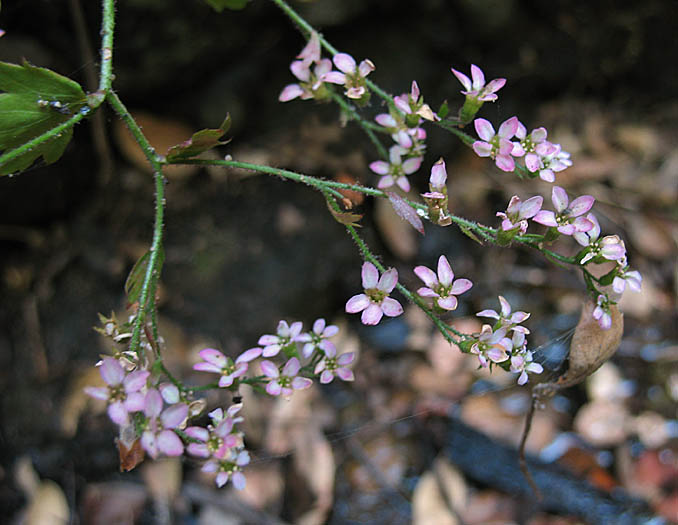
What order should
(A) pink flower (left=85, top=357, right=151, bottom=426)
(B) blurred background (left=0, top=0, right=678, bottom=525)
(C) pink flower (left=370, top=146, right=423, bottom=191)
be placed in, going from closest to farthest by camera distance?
(A) pink flower (left=85, top=357, right=151, bottom=426) < (C) pink flower (left=370, top=146, right=423, bottom=191) < (B) blurred background (left=0, top=0, right=678, bottom=525)

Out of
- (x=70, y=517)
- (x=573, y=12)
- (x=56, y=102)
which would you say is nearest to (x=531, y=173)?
(x=56, y=102)

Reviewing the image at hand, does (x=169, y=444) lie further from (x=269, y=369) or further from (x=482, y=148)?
(x=482, y=148)

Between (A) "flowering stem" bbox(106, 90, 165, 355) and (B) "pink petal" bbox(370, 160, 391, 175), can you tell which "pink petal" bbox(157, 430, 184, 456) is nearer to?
(A) "flowering stem" bbox(106, 90, 165, 355)

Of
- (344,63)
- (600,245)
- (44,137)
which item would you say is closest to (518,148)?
(600,245)

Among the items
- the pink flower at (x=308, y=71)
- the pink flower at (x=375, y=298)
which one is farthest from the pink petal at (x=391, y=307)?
the pink flower at (x=308, y=71)

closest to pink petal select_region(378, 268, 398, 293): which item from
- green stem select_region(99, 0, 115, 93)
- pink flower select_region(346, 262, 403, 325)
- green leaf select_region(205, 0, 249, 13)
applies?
pink flower select_region(346, 262, 403, 325)

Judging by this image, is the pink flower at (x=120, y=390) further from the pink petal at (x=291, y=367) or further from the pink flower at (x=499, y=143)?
the pink flower at (x=499, y=143)
